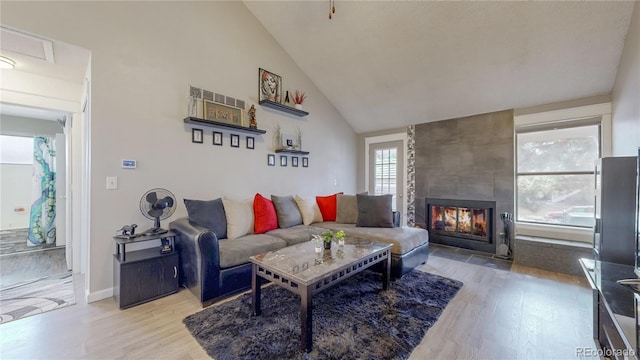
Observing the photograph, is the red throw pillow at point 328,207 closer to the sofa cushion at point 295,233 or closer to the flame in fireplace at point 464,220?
the sofa cushion at point 295,233

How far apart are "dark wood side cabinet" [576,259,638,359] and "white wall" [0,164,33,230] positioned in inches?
298

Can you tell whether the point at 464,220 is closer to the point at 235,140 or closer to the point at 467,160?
the point at 467,160

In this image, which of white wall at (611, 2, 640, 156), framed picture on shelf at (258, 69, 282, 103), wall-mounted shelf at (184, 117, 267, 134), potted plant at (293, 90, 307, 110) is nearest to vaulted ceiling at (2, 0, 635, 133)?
white wall at (611, 2, 640, 156)

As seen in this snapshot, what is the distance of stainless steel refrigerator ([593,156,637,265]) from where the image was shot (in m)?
2.02

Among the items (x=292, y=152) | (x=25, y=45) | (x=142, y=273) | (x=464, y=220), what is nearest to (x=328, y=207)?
(x=292, y=152)

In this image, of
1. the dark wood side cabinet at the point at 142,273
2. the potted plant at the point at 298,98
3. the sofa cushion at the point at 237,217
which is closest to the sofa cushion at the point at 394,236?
the sofa cushion at the point at 237,217

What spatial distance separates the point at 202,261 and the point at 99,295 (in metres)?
1.18

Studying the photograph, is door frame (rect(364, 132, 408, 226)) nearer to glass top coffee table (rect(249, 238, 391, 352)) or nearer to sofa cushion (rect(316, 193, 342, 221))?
sofa cushion (rect(316, 193, 342, 221))

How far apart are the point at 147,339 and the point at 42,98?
2983 mm

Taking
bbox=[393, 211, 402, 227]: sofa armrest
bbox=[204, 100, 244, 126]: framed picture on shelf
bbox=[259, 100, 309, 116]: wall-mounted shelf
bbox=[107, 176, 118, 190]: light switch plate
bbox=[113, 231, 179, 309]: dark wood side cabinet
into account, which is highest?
bbox=[259, 100, 309, 116]: wall-mounted shelf

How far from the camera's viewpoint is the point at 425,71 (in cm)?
357

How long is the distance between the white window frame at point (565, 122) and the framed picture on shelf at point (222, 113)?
4.04 meters

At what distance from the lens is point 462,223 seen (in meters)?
4.21

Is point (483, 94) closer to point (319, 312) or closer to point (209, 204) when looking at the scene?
point (319, 312)
